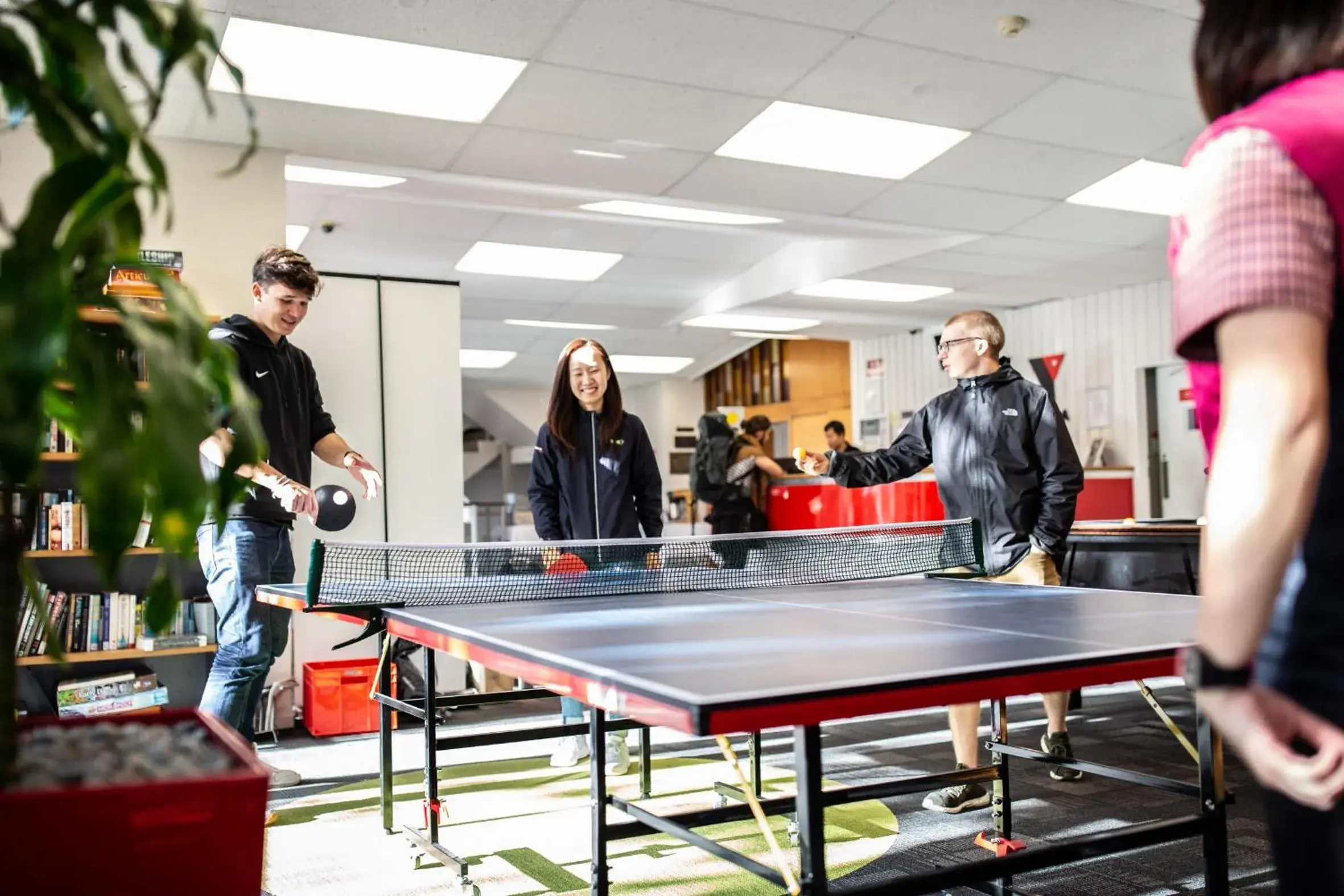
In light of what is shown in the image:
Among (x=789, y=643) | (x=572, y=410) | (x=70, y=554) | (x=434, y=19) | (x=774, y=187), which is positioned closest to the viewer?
(x=789, y=643)

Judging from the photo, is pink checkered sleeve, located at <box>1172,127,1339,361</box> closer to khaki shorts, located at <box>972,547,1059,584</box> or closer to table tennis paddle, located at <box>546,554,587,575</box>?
table tennis paddle, located at <box>546,554,587,575</box>

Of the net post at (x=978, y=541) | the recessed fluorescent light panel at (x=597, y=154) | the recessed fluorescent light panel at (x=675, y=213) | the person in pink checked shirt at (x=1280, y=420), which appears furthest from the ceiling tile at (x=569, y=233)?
the person in pink checked shirt at (x=1280, y=420)

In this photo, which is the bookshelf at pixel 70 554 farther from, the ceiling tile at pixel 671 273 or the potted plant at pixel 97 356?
the ceiling tile at pixel 671 273

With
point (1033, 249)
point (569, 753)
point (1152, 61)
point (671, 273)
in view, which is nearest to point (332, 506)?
point (569, 753)

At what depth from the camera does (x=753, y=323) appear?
12.1m

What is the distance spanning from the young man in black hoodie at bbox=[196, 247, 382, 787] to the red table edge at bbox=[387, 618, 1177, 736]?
65.4 inches

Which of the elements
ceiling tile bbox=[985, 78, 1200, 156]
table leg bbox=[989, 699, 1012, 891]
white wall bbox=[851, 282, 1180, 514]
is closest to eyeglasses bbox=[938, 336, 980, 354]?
table leg bbox=[989, 699, 1012, 891]

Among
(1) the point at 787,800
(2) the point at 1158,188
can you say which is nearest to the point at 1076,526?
(2) the point at 1158,188

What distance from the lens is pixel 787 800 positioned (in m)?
2.12

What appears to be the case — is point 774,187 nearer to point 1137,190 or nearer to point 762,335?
point 1137,190

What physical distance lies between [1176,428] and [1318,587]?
10.1 metres

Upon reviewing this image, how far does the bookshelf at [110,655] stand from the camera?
422 cm

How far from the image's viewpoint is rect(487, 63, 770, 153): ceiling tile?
198 inches

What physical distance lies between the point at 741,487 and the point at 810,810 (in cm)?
620
